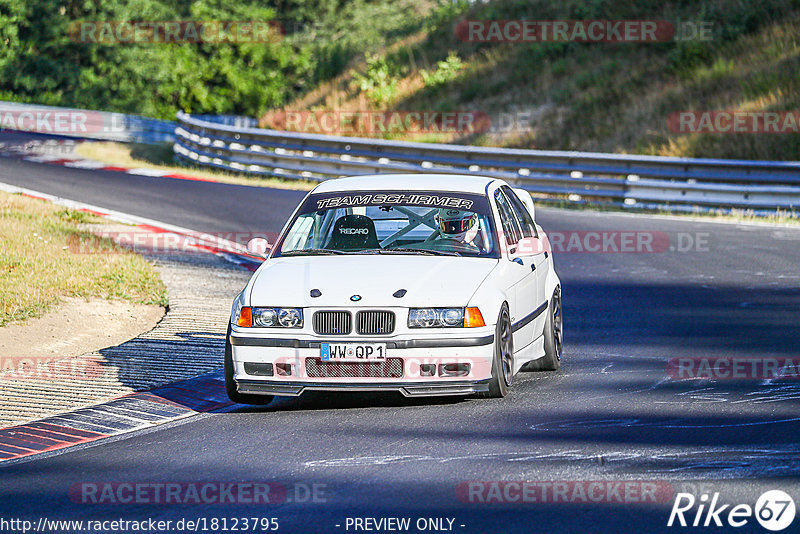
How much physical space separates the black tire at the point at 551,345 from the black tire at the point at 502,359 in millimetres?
1028

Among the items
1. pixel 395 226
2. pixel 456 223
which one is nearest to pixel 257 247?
pixel 395 226

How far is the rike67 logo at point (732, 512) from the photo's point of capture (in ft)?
18.2

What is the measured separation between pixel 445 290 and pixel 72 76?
48.6m

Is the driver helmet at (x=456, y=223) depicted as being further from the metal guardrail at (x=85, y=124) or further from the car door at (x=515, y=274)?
the metal guardrail at (x=85, y=124)

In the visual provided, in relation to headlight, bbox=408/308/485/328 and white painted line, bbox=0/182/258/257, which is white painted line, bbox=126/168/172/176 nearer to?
white painted line, bbox=0/182/258/257

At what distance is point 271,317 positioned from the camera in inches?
324

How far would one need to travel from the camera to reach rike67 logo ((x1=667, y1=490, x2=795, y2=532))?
554 centimetres

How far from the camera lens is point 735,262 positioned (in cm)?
1617

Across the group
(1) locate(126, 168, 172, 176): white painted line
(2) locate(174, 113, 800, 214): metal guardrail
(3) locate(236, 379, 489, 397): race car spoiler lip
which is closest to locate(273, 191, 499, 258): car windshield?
(3) locate(236, 379, 489, 397): race car spoiler lip

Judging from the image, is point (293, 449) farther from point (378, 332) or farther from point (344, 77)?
point (344, 77)

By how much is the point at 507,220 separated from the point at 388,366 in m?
2.16

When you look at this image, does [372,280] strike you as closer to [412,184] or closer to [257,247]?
[257,247]

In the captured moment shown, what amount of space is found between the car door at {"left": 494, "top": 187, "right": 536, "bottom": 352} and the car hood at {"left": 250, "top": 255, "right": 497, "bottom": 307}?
0.65 ft

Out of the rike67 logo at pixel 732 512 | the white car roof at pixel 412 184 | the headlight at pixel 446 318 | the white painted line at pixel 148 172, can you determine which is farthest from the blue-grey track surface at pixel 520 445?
the white painted line at pixel 148 172
